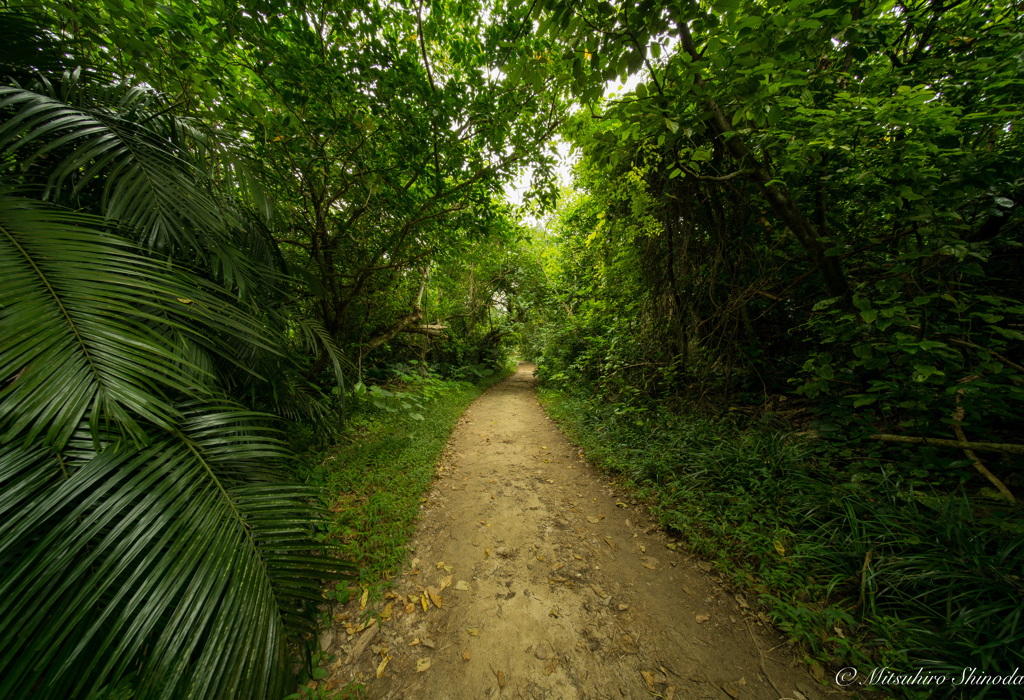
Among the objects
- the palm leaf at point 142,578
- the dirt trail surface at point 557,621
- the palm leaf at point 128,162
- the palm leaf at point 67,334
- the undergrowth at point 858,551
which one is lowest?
the dirt trail surface at point 557,621

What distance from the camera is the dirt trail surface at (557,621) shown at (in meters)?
1.54

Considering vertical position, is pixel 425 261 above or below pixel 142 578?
above

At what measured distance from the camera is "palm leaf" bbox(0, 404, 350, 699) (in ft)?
2.76

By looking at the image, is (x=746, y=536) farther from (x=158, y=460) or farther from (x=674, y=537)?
(x=158, y=460)

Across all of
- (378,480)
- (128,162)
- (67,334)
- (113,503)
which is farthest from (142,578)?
(378,480)

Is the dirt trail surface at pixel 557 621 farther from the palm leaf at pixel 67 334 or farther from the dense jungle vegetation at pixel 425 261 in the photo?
the palm leaf at pixel 67 334

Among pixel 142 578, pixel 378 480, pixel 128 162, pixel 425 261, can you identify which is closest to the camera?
pixel 142 578

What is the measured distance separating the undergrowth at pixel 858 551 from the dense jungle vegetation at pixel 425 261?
0.8 inches

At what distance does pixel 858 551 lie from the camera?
72.5 inches

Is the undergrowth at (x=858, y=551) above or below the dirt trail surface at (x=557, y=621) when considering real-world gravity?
above

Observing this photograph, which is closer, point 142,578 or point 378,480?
point 142,578

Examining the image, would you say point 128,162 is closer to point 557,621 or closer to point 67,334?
point 67,334

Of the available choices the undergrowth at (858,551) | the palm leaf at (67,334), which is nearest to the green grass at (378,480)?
the palm leaf at (67,334)

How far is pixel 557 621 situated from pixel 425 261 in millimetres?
4168
